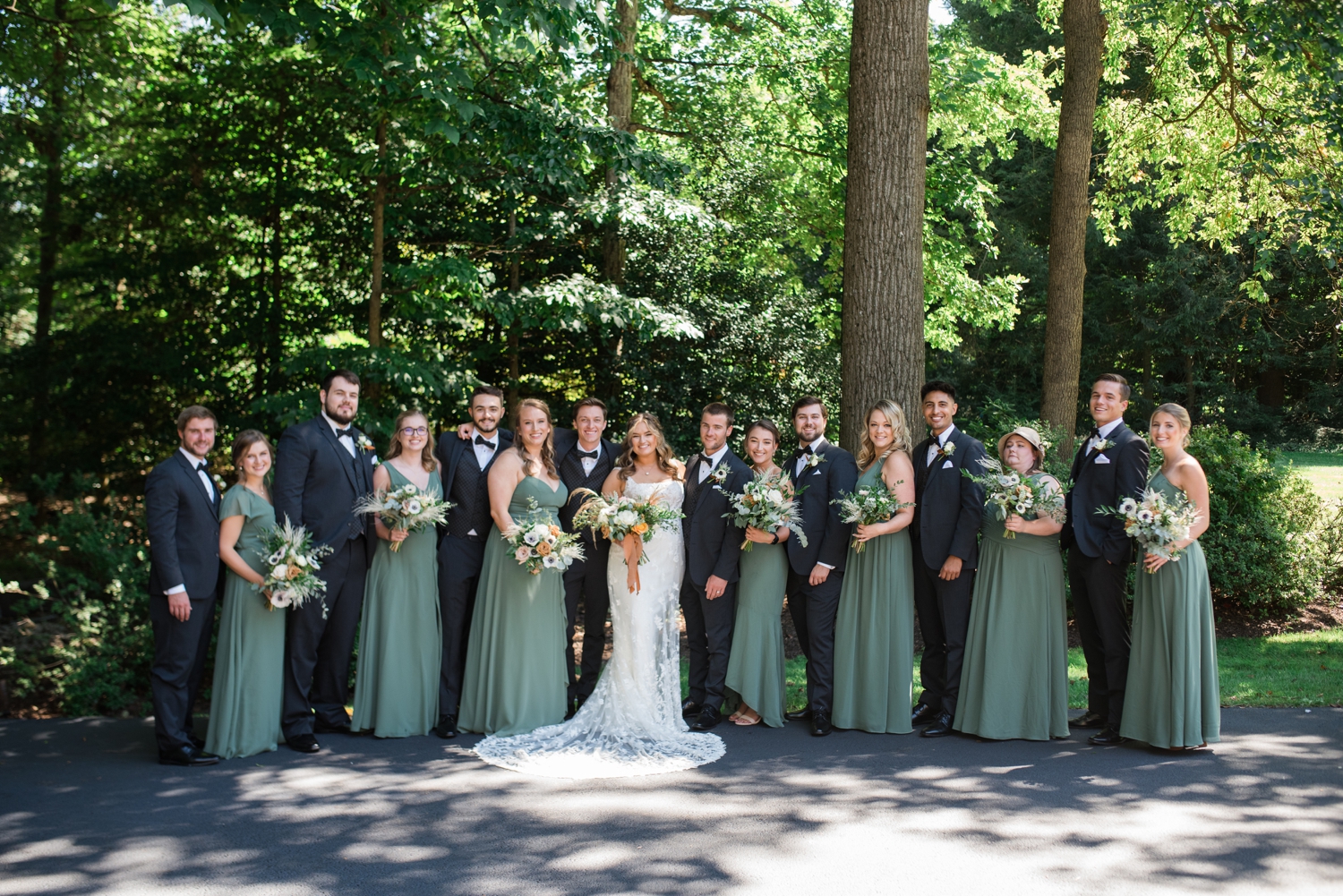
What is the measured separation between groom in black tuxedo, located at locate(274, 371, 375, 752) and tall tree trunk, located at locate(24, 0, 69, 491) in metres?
7.22

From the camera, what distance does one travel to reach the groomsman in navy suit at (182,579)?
20.6 ft

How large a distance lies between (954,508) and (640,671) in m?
2.43

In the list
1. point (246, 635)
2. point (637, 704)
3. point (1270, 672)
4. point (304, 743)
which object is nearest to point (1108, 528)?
point (637, 704)

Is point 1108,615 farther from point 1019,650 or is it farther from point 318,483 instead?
point 318,483

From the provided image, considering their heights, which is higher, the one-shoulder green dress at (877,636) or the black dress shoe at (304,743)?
the one-shoulder green dress at (877,636)

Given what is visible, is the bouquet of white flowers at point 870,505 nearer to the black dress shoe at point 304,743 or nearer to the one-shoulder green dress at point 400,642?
the one-shoulder green dress at point 400,642

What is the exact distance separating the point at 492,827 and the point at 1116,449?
4611 mm

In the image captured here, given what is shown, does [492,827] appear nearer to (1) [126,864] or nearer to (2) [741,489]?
(1) [126,864]

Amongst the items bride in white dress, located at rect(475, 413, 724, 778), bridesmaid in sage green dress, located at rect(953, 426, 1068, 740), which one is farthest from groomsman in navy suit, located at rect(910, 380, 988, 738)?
bride in white dress, located at rect(475, 413, 724, 778)

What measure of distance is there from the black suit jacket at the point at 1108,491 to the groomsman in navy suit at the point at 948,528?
2.14 ft

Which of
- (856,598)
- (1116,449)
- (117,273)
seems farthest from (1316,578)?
(117,273)

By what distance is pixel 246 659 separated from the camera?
6.53 meters

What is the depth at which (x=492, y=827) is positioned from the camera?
5.18m

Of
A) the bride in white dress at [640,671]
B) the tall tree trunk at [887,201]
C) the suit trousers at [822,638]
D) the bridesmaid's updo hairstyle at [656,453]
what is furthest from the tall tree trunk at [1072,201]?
the bride in white dress at [640,671]
